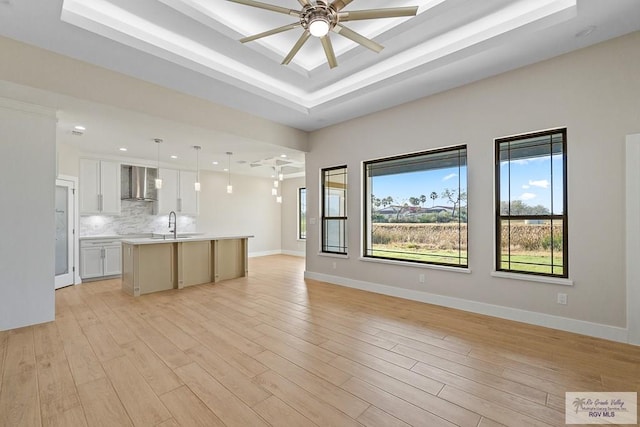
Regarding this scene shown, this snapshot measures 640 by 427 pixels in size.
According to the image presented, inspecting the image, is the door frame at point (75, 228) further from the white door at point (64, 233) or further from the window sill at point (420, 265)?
the window sill at point (420, 265)

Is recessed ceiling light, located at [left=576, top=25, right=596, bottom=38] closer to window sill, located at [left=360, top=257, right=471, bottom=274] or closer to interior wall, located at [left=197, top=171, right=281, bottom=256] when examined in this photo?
window sill, located at [left=360, top=257, right=471, bottom=274]

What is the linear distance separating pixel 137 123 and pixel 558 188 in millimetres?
5822

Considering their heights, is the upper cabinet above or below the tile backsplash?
above

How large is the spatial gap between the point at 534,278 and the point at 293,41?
13.8ft

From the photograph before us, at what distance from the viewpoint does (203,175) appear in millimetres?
8492

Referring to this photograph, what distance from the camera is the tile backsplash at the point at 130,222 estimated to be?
646cm

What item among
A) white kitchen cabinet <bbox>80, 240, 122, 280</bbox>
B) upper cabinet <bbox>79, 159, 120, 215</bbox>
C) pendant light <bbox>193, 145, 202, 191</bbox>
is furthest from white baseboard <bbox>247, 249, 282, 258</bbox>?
upper cabinet <bbox>79, 159, 120, 215</bbox>

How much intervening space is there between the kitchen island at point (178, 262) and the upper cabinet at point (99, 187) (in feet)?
6.53

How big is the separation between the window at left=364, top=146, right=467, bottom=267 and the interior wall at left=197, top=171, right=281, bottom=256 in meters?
5.25

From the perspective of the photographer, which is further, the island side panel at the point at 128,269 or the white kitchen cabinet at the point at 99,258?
the white kitchen cabinet at the point at 99,258

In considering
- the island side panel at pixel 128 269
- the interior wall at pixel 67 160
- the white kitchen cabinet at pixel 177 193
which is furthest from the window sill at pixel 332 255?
the interior wall at pixel 67 160

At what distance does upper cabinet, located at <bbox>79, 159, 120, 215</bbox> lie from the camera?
6094 millimetres

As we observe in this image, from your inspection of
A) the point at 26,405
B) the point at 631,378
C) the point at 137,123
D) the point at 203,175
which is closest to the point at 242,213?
the point at 203,175

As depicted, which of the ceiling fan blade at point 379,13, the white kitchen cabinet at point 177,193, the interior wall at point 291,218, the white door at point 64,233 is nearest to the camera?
the ceiling fan blade at point 379,13
